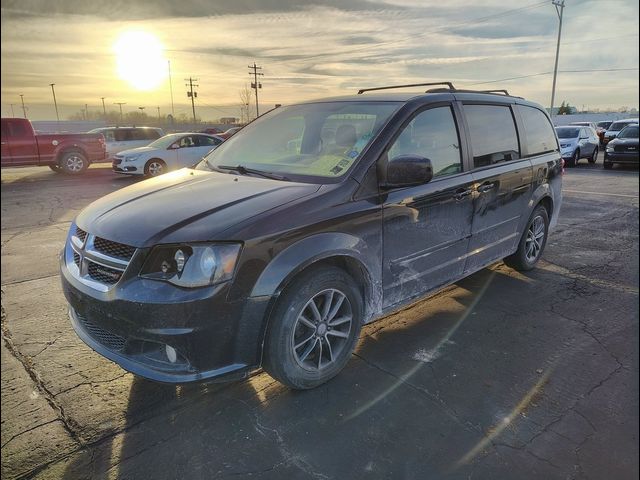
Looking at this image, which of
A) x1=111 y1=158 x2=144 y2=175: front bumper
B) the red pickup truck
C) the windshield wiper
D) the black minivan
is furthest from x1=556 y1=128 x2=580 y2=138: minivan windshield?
the windshield wiper

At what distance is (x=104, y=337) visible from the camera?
2666mm

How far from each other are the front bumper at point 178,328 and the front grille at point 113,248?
0.13 meters

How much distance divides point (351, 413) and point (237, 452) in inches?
27.5

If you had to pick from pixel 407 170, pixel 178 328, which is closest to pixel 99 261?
pixel 178 328

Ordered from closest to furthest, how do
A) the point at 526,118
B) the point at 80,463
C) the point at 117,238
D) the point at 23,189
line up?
the point at 80,463, the point at 117,238, the point at 526,118, the point at 23,189

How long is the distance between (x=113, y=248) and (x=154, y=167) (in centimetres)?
1277

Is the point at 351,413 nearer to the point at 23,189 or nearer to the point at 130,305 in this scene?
the point at 130,305

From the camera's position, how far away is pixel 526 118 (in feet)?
15.9

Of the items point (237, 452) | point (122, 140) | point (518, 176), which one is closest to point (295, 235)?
point (237, 452)

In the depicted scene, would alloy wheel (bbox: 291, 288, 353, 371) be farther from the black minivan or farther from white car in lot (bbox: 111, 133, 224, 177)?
white car in lot (bbox: 111, 133, 224, 177)

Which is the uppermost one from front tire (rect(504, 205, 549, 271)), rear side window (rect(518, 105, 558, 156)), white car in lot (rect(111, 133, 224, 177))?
rear side window (rect(518, 105, 558, 156))

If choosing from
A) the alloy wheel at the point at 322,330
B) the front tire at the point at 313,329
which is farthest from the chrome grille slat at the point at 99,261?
the alloy wheel at the point at 322,330

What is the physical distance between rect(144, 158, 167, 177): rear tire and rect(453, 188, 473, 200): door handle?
1235cm

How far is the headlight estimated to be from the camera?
2.37 metres
